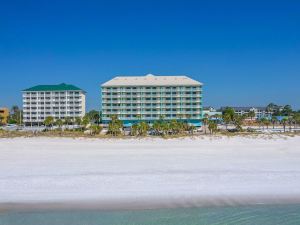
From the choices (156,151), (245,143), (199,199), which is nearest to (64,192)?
(199,199)

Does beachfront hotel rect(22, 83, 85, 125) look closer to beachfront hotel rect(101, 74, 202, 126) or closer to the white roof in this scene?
the white roof

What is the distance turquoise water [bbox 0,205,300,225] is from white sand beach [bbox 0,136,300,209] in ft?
2.17

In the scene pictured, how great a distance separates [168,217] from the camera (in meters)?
11.5

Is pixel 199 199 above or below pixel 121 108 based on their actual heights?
below

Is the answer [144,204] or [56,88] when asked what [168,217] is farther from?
[56,88]

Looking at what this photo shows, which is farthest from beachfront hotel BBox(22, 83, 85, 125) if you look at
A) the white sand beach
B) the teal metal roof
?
the white sand beach

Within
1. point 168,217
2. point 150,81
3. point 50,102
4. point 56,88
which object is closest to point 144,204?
point 168,217

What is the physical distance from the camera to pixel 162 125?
45.8 m

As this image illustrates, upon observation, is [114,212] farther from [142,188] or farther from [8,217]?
[8,217]

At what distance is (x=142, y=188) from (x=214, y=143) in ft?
56.2

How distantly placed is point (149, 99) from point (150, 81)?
16.6 feet

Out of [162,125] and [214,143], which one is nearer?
[214,143]

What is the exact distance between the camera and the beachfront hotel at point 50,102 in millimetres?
95500

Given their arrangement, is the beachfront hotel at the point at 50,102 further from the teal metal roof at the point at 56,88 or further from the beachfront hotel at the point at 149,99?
the beachfront hotel at the point at 149,99
